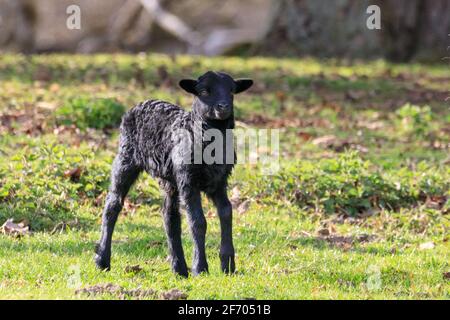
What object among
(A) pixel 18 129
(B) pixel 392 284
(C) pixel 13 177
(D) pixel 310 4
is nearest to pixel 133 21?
(D) pixel 310 4

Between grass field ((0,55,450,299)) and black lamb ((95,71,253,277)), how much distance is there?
262 millimetres

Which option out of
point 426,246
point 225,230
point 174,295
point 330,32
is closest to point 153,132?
point 225,230

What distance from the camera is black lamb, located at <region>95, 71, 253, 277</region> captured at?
7.74m

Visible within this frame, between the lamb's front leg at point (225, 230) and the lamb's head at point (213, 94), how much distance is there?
0.70 m

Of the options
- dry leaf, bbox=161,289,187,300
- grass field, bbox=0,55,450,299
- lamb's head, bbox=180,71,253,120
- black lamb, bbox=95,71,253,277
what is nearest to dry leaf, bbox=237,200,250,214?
grass field, bbox=0,55,450,299

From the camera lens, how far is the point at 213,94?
7.66 metres

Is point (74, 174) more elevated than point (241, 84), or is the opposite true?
point (241, 84)

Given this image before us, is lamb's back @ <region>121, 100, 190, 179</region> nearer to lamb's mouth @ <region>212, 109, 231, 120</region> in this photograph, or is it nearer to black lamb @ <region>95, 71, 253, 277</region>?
black lamb @ <region>95, 71, 253, 277</region>

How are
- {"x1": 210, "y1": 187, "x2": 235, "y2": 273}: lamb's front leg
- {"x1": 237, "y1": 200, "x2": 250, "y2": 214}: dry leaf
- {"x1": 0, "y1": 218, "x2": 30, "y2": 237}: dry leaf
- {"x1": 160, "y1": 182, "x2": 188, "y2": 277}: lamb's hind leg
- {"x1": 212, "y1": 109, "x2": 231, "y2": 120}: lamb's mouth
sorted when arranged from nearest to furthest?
1. {"x1": 212, "y1": 109, "x2": 231, "y2": 120}: lamb's mouth
2. {"x1": 210, "y1": 187, "x2": 235, "y2": 273}: lamb's front leg
3. {"x1": 160, "y1": 182, "x2": 188, "y2": 277}: lamb's hind leg
4. {"x1": 0, "y1": 218, "x2": 30, "y2": 237}: dry leaf
5. {"x1": 237, "y1": 200, "x2": 250, "y2": 214}: dry leaf

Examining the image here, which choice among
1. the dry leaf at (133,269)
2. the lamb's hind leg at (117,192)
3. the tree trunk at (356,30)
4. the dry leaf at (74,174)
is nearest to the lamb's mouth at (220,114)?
the lamb's hind leg at (117,192)

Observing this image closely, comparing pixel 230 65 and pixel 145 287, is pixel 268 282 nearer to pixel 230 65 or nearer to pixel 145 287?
pixel 145 287

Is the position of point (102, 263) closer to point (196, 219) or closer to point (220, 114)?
point (196, 219)

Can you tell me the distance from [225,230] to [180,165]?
2.13ft

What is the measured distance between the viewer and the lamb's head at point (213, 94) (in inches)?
299
